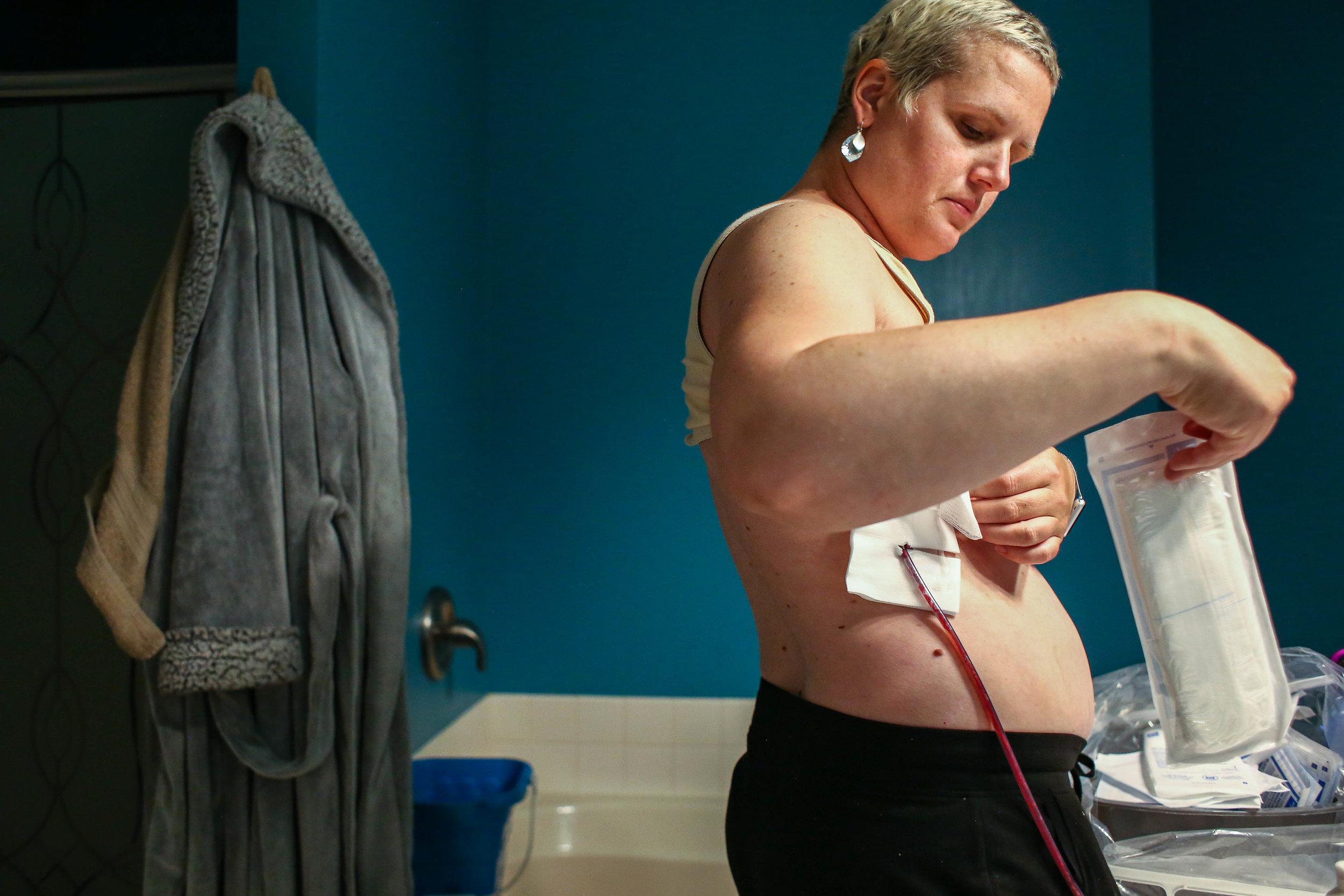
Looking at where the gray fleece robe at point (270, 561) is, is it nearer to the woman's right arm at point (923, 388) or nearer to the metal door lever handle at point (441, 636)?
the metal door lever handle at point (441, 636)

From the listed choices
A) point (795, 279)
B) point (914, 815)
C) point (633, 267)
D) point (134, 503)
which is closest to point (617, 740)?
point (633, 267)

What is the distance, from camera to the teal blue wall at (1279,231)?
149 centimetres

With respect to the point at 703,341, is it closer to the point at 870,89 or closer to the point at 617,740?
the point at 870,89

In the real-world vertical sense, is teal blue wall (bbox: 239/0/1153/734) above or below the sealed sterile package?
above

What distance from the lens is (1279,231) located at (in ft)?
5.22

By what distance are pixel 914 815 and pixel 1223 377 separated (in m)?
0.35

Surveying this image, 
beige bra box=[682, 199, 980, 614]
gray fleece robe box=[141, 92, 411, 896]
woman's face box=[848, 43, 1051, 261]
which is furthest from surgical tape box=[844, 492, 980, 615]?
gray fleece robe box=[141, 92, 411, 896]

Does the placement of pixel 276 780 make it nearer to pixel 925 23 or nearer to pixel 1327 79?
pixel 925 23

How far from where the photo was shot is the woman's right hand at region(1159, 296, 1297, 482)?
49 centimetres

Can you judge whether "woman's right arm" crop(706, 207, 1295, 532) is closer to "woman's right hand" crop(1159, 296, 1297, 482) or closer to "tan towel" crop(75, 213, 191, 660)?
"woman's right hand" crop(1159, 296, 1297, 482)

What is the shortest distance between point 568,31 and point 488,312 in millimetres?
663

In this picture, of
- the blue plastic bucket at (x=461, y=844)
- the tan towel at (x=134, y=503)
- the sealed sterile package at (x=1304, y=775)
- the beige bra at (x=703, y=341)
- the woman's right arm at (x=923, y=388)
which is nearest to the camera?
the woman's right arm at (x=923, y=388)

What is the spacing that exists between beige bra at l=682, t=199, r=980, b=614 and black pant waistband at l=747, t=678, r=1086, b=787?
90 mm

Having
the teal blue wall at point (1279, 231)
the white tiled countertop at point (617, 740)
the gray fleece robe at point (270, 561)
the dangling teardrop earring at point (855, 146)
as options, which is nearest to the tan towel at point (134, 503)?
the gray fleece robe at point (270, 561)
